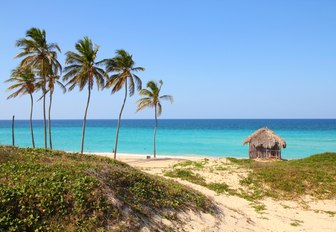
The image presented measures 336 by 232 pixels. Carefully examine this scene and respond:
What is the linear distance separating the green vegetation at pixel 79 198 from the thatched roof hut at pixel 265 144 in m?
20.9

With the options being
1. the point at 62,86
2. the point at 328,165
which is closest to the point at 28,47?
the point at 62,86

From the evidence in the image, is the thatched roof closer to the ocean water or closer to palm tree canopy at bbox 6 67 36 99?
the ocean water

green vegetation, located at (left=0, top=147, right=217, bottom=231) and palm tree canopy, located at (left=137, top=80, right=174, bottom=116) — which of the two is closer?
green vegetation, located at (left=0, top=147, right=217, bottom=231)

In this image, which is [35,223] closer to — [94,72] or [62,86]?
[94,72]

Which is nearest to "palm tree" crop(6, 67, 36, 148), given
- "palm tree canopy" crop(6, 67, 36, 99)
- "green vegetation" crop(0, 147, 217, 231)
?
"palm tree canopy" crop(6, 67, 36, 99)

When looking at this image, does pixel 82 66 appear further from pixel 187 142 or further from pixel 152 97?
pixel 187 142

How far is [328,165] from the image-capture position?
22.5 m

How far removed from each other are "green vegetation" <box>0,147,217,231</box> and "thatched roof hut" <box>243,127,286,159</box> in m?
20.9

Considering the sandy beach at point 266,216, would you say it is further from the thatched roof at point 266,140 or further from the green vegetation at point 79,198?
the thatched roof at point 266,140

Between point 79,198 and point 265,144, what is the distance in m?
25.8

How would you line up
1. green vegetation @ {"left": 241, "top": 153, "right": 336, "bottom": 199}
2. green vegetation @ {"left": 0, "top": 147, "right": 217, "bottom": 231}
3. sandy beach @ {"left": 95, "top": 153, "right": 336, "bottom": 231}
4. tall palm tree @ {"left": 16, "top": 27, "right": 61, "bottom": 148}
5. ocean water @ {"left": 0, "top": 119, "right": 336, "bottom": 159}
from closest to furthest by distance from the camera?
green vegetation @ {"left": 0, "top": 147, "right": 217, "bottom": 231} < sandy beach @ {"left": 95, "top": 153, "right": 336, "bottom": 231} < green vegetation @ {"left": 241, "top": 153, "right": 336, "bottom": 199} < tall palm tree @ {"left": 16, "top": 27, "right": 61, "bottom": 148} < ocean water @ {"left": 0, "top": 119, "right": 336, "bottom": 159}

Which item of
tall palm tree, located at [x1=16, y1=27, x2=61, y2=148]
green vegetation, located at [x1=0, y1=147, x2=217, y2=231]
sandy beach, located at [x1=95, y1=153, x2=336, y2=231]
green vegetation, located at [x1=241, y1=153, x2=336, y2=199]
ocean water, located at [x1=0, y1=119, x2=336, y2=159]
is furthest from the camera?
ocean water, located at [x1=0, y1=119, x2=336, y2=159]

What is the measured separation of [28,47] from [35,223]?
71.7 feet

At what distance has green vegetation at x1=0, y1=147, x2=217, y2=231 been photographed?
283 inches
